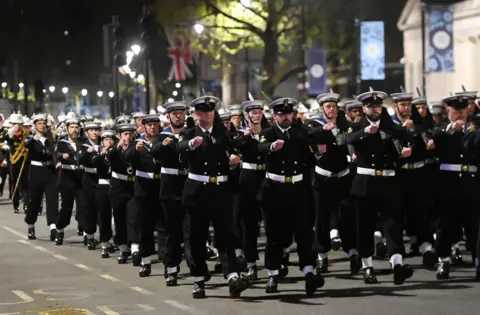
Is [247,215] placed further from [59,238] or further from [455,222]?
[59,238]

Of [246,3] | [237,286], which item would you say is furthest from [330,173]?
[246,3]

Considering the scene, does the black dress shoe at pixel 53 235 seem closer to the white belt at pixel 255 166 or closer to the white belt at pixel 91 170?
the white belt at pixel 91 170

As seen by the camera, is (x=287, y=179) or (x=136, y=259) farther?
(x=136, y=259)

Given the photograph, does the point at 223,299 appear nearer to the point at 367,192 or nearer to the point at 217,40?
the point at 367,192

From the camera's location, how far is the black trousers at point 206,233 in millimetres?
13773

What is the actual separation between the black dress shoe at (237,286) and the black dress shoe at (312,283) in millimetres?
697

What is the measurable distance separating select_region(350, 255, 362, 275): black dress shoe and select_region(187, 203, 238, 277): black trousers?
2225mm

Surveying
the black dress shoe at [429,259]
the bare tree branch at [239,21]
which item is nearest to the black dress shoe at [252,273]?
the black dress shoe at [429,259]

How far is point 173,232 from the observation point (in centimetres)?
1491

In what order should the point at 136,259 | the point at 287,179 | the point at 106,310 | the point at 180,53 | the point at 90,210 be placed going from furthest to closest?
the point at 180,53 → the point at 90,210 → the point at 136,259 → the point at 287,179 → the point at 106,310

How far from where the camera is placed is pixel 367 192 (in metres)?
14.3

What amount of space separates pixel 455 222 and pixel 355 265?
1.44 meters

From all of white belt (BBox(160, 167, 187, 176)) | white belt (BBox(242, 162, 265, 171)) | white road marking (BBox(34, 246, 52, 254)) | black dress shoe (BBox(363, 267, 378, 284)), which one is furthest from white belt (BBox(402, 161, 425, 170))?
white road marking (BBox(34, 246, 52, 254))

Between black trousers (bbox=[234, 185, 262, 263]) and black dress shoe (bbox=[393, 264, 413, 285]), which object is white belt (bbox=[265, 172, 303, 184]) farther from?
black trousers (bbox=[234, 185, 262, 263])
